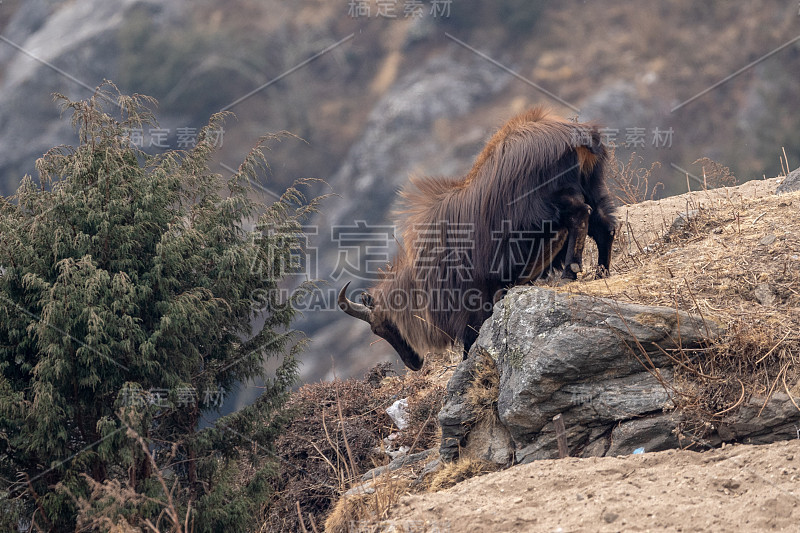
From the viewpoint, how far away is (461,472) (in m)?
5.85

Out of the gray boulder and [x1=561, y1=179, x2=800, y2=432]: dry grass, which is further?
the gray boulder

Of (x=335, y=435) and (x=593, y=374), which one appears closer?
(x=593, y=374)

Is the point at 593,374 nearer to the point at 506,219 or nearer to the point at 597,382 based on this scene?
the point at 597,382

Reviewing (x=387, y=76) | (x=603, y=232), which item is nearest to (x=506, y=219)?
(x=603, y=232)

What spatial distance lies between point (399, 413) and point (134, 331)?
295cm

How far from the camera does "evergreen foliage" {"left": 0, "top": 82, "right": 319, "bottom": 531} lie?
21.4 ft

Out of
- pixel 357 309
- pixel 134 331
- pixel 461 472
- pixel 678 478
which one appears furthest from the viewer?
pixel 357 309

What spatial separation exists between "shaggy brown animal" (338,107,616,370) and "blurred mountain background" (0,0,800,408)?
29912 mm

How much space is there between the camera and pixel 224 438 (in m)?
7.50

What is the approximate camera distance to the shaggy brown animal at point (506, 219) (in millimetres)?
6867

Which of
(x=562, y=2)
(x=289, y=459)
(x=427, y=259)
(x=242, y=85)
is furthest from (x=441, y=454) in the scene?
(x=562, y=2)

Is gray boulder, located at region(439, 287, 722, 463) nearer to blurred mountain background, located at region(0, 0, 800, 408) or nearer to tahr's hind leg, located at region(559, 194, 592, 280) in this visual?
tahr's hind leg, located at region(559, 194, 592, 280)

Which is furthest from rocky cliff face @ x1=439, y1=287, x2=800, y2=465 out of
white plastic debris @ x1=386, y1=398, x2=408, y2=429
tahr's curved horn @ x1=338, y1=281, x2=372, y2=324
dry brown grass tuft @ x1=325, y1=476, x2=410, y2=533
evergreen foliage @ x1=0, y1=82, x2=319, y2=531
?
tahr's curved horn @ x1=338, y1=281, x2=372, y2=324

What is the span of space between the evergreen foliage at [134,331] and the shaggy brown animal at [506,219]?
131 cm
